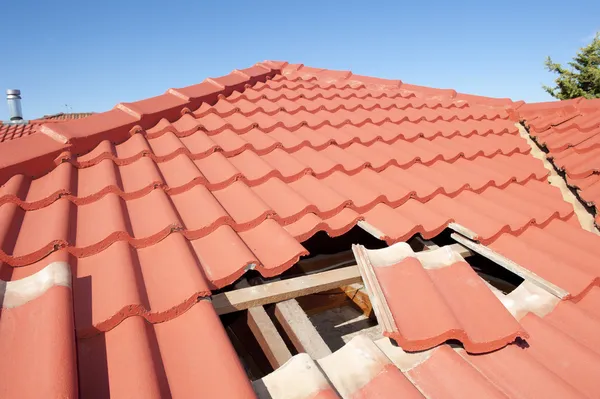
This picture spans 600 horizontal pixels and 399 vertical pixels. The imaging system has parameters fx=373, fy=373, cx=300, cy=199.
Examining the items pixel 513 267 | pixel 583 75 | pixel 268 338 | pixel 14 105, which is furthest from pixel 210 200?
pixel 583 75

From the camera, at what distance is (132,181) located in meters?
2.38

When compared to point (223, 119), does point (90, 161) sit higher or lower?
lower

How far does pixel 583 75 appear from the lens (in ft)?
60.5

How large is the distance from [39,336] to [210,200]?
44.3 inches

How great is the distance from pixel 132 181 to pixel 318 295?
2.17 metres

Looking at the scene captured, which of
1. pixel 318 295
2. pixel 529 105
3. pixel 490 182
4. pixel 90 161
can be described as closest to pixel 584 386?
pixel 490 182

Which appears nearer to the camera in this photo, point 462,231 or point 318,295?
point 462,231

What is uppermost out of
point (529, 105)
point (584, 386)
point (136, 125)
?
point (529, 105)

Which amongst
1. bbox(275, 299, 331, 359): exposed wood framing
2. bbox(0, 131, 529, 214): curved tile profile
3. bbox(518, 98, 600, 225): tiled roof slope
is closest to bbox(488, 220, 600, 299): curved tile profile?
bbox(518, 98, 600, 225): tiled roof slope

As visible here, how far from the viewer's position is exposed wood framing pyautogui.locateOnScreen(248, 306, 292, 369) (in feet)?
5.07

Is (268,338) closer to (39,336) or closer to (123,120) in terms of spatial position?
(39,336)

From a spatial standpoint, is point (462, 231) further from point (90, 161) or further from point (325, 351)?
point (90, 161)

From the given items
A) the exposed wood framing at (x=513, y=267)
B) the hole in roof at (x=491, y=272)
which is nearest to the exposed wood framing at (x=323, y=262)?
the hole in roof at (x=491, y=272)

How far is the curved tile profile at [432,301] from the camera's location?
61.0 inches
